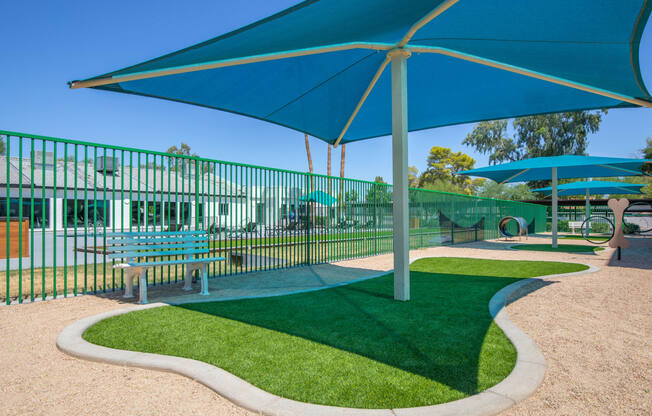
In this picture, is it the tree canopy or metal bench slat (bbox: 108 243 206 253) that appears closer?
metal bench slat (bbox: 108 243 206 253)

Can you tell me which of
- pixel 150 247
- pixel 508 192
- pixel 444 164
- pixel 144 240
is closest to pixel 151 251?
pixel 150 247

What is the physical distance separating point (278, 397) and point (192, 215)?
18.2 ft

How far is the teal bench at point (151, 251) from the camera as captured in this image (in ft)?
17.4

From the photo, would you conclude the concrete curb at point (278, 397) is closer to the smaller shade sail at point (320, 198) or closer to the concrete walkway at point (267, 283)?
the concrete walkway at point (267, 283)

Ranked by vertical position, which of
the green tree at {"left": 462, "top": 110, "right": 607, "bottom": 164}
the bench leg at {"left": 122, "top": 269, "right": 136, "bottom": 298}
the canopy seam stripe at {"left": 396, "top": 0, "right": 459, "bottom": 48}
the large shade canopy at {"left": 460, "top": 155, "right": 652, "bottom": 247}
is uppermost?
the green tree at {"left": 462, "top": 110, "right": 607, "bottom": 164}

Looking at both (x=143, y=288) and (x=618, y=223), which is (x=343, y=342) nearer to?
(x=143, y=288)

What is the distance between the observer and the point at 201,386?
105 inches

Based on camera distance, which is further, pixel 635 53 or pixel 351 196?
pixel 351 196

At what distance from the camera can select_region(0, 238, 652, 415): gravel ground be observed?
243 cm

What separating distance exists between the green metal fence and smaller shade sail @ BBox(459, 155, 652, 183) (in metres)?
3.40

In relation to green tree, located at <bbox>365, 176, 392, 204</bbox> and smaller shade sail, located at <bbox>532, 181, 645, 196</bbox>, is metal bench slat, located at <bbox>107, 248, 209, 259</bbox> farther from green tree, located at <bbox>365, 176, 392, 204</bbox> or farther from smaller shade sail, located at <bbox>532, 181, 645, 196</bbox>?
smaller shade sail, located at <bbox>532, 181, 645, 196</bbox>

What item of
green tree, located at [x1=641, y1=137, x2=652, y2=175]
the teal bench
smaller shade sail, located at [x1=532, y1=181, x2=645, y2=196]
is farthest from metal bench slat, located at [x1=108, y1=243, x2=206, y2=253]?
green tree, located at [x1=641, y1=137, x2=652, y2=175]

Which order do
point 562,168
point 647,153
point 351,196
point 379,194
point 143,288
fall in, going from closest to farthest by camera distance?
point 143,288 < point 351,196 < point 379,194 < point 562,168 < point 647,153

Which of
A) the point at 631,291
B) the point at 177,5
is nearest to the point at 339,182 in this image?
the point at 631,291
